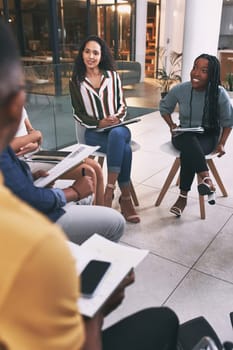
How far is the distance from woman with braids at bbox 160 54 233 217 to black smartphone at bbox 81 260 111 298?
1.50 meters

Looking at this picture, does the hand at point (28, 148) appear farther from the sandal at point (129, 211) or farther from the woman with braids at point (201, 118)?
the woman with braids at point (201, 118)

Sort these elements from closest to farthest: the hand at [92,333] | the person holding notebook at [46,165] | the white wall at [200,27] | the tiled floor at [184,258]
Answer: the hand at [92,333]
the tiled floor at [184,258]
the person holding notebook at [46,165]
the white wall at [200,27]

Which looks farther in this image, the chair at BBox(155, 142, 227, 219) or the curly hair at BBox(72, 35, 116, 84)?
the curly hair at BBox(72, 35, 116, 84)

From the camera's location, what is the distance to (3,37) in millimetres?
500

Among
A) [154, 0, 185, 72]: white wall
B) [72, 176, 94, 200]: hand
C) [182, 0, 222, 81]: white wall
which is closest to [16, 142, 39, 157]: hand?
[72, 176, 94, 200]: hand

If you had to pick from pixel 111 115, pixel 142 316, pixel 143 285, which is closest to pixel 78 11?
pixel 111 115

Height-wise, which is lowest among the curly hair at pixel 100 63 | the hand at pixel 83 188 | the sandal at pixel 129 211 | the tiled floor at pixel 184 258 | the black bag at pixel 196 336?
the tiled floor at pixel 184 258

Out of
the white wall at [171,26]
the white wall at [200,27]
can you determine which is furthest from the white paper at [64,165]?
the white wall at [171,26]

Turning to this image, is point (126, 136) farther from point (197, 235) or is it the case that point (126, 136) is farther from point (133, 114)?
point (133, 114)

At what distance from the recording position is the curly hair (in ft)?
8.35

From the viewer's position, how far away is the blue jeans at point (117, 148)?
231 centimetres

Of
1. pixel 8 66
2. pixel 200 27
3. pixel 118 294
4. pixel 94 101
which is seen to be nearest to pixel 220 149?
pixel 94 101

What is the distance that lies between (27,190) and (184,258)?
46.3 inches

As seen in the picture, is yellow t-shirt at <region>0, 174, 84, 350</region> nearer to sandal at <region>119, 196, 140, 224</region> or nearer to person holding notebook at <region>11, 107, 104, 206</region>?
person holding notebook at <region>11, 107, 104, 206</region>
